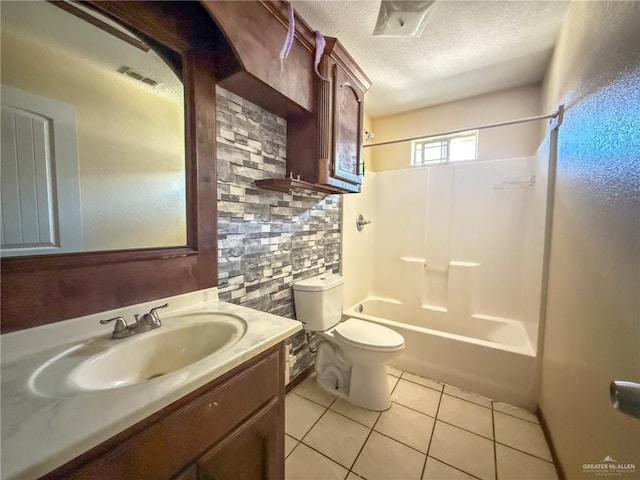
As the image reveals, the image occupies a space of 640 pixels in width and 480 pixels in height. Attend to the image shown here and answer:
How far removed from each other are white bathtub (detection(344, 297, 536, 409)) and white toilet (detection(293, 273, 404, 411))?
0.38 meters

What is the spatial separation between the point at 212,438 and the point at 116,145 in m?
1.00

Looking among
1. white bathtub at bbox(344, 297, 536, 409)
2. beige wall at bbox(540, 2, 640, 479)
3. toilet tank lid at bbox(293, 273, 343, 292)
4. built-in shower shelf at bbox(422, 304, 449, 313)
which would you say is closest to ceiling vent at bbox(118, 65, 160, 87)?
toilet tank lid at bbox(293, 273, 343, 292)

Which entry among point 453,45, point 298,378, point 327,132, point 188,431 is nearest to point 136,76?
point 327,132

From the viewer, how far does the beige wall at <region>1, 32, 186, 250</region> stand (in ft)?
2.47

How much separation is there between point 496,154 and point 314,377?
2500 mm

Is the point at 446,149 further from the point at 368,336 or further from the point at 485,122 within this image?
the point at 368,336

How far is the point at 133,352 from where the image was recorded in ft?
2.61

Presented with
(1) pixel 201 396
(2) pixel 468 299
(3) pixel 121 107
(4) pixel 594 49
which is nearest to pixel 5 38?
(3) pixel 121 107

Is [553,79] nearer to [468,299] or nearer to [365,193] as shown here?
[365,193]

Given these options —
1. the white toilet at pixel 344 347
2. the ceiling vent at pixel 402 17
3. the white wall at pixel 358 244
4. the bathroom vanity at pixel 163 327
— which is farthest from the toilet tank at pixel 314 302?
the ceiling vent at pixel 402 17

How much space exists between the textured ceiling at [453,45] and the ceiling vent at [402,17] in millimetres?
101

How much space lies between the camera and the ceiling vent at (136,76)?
3.01 ft

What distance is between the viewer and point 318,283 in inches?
67.6

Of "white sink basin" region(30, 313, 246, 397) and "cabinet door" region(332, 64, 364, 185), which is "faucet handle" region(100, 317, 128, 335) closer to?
"white sink basin" region(30, 313, 246, 397)
